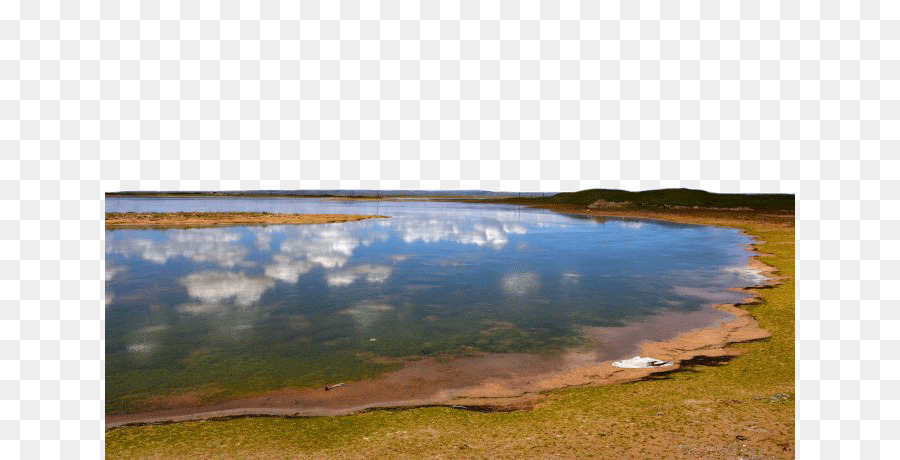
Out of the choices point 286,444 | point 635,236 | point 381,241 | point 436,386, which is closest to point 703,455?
point 436,386

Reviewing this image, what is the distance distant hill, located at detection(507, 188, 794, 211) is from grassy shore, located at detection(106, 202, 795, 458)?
99590 millimetres

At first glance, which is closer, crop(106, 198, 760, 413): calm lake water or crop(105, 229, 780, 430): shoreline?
crop(105, 229, 780, 430): shoreline

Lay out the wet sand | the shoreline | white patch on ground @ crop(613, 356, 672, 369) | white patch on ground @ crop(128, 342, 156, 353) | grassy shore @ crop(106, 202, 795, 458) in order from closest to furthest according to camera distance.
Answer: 1. grassy shore @ crop(106, 202, 795, 458)
2. the shoreline
3. the wet sand
4. white patch on ground @ crop(613, 356, 672, 369)
5. white patch on ground @ crop(128, 342, 156, 353)

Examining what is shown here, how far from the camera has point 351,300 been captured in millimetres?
24203

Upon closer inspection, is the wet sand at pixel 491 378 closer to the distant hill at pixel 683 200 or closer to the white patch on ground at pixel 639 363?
the white patch on ground at pixel 639 363

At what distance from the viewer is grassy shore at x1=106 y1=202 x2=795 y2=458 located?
31.0 feet

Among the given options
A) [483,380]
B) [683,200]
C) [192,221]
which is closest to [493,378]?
[483,380]

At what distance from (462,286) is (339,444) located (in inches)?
717

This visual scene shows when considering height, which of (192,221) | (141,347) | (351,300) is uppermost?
(192,221)

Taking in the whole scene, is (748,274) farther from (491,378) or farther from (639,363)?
(491,378)

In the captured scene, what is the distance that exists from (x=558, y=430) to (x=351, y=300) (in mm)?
15894

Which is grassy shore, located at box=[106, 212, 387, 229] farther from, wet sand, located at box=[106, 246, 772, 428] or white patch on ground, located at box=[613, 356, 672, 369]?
white patch on ground, located at box=[613, 356, 672, 369]

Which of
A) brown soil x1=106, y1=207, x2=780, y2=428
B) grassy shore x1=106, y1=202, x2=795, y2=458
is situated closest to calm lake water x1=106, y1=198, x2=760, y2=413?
brown soil x1=106, y1=207, x2=780, y2=428

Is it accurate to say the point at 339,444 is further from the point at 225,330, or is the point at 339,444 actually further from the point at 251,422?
the point at 225,330
